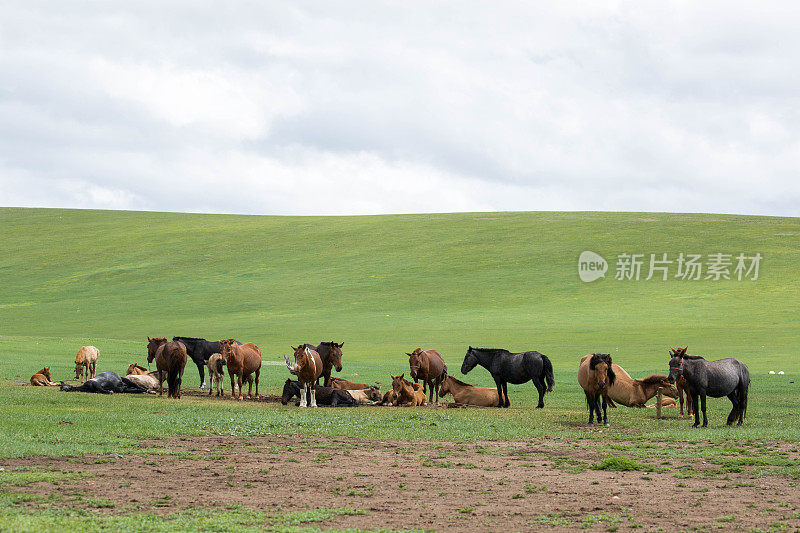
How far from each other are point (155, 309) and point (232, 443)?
54.6 metres

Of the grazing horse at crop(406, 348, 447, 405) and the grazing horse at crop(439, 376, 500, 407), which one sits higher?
the grazing horse at crop(406, 348, 447, 405)

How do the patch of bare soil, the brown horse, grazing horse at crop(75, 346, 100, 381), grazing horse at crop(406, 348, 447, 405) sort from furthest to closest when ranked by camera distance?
grazing horse at crop(75, 346, 100, 381) < grazing horse at crop(406, 348, 447, 405) < the brown horse < the patch of bare soil

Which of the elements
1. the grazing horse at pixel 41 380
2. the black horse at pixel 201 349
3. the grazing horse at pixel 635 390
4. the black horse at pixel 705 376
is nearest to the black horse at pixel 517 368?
the grazing horse at pixel 635 390

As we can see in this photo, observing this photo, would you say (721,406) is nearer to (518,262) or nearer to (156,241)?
(518,262)

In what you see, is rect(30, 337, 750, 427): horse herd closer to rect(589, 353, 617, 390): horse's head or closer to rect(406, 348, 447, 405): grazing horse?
rect(406, 348, 447, 405): grazing horse

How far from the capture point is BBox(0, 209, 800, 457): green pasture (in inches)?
707

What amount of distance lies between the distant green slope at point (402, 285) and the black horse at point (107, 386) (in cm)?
1921

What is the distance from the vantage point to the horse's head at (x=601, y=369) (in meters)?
17.8

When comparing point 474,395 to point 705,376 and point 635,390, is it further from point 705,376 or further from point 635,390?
point 705,376

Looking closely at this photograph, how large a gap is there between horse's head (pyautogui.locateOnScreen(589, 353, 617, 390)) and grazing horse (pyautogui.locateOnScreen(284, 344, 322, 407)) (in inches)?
297

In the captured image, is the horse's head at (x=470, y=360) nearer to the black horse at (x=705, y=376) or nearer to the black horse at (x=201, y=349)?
the black horse at (x=705, y=376)

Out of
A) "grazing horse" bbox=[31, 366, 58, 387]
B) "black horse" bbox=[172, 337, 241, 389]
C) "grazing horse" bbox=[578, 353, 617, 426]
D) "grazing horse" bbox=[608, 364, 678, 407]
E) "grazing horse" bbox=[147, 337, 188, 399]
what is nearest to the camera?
"grazing horse" bbox=[578, 353, 617, 426]

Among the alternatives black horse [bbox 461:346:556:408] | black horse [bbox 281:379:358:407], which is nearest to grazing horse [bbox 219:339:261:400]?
black horse [bbox 281:379:358:407]

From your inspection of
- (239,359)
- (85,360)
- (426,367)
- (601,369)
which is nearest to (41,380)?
(85,360)
